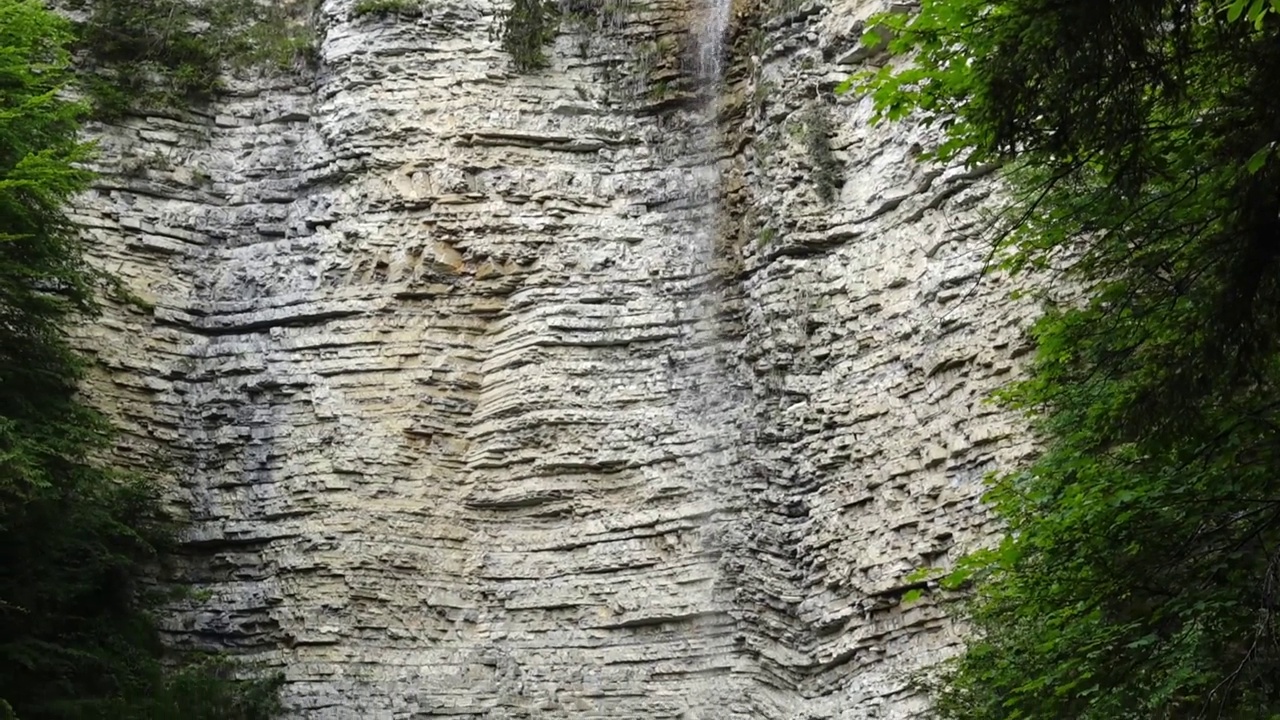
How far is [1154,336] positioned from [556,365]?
33.0 feet

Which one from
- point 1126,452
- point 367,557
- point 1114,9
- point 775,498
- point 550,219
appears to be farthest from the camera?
point 550,219

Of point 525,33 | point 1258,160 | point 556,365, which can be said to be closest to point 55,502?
point 556,365

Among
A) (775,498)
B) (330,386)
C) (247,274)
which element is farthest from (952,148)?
(247,274)

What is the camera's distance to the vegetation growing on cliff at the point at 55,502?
45.4 ft

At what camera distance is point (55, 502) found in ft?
47.0

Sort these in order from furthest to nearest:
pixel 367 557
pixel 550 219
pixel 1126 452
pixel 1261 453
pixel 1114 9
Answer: pixel 550 219
pixel 367 557
pixel 1126 452
pixel 1261 453
pixel 1114 9

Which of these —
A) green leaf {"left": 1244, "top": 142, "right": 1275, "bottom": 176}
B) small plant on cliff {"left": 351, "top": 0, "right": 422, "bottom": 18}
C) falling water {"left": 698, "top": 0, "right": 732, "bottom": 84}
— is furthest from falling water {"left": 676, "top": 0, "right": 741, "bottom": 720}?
green leaf {"left": 1244, "top": 142, "right": 1275, "bottom": 176}

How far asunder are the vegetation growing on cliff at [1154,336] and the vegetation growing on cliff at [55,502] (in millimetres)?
9073

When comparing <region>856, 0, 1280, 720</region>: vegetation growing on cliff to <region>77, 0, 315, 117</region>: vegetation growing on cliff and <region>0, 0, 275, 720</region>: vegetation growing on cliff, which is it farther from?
<region>77, 0, 315, 117</region>: vegetation growing on cliff

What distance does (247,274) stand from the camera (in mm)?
17984

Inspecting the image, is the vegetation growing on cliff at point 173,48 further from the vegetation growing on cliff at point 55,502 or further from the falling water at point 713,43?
the falling water at point 713,43

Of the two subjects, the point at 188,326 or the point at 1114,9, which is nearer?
the point at 1114,9

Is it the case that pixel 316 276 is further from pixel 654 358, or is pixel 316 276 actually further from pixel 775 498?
pixel 775 498

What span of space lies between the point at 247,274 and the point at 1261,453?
1319cm
